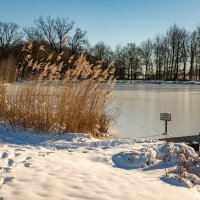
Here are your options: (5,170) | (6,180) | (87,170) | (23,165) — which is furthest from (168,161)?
(6,180)

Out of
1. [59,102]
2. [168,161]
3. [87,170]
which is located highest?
[59,102]

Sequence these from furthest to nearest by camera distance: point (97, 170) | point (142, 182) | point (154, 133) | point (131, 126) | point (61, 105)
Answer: point (131, 126) < point (154, 133) < point (61, 105) < point (97, 170) < point (142, 182)

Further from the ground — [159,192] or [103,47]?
[103,47]

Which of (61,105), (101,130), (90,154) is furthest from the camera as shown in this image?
(101,130)

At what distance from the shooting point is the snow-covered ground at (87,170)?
351 centimetres

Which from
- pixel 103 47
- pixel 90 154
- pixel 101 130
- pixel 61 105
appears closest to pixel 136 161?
pixel 90 154

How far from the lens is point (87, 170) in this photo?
173 inches

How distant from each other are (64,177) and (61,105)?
367 cm

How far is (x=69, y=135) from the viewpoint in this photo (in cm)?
704

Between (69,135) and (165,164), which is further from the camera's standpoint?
(69,135)

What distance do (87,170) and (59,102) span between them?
3336 mm

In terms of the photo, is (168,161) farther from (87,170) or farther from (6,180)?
(6,180)

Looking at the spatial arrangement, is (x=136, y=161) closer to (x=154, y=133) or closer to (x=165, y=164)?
(x=165, y=164)

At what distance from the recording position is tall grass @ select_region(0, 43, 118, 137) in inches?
295
